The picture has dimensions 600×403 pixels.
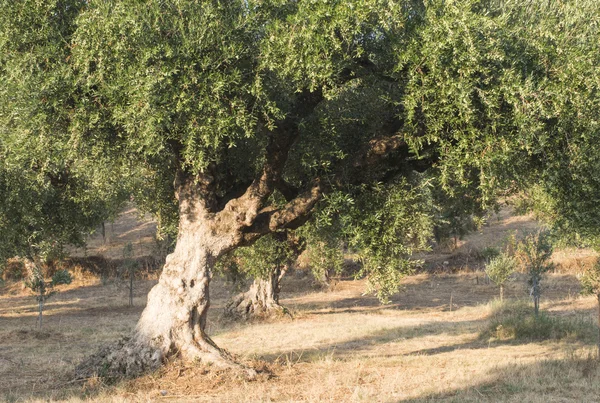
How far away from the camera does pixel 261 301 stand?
99.1ft

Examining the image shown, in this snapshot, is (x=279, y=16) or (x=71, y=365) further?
(x=71, y=365)

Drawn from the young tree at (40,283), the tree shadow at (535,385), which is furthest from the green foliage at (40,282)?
the tree shadow at (535,385)

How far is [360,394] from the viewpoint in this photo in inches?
471

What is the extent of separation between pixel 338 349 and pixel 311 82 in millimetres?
12118

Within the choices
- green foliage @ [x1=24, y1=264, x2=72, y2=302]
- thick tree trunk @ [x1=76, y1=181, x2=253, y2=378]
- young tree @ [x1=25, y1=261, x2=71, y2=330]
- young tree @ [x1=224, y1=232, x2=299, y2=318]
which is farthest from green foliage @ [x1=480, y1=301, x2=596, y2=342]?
green foliage @ [x1=24, y1=264, x2=72, y2=302]

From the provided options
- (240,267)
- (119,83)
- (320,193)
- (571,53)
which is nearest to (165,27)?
(119,83)

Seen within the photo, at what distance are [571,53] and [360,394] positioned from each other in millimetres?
7981

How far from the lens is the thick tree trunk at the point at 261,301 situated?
2975cm

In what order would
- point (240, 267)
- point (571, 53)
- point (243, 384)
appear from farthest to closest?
1. point (240, 267)
2. point (243, 384)
3. point (571, 53)

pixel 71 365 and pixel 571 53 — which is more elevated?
pixel 571 53

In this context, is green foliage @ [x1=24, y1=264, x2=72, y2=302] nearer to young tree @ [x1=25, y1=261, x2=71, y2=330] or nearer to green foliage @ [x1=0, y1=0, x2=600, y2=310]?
young tree @ [x1=25, y1=261, x2=71, y2=330]

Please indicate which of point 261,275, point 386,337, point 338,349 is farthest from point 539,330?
point 261,275

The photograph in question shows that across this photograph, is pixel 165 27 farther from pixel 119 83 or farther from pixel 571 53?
pixel 571 53

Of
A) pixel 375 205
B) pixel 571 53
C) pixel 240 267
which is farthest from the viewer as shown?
pixel 240 267
